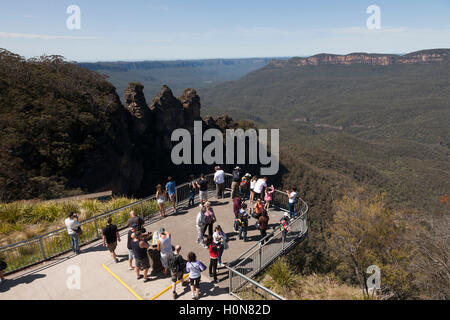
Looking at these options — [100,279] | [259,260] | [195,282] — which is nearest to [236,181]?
[259,260]

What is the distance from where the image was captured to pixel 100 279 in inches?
348

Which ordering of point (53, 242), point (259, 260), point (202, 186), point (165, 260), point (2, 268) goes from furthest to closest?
point (202, 186) → point (53, 242) → point (259, 260) → point (165, 260) → point (2, 268)

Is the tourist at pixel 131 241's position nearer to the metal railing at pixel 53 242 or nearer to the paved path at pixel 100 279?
the paved path at pixel 100 279

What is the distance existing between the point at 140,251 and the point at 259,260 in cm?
418

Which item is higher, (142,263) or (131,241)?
(131,241)

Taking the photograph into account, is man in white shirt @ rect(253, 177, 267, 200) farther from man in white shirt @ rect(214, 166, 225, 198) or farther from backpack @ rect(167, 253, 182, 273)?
backpack @ rect(167, 253, 182, 273)

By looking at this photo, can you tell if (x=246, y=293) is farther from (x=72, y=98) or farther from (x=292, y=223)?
(x=72, y=98)

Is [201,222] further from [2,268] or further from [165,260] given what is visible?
[2,268]

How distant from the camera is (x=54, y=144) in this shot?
30.0 metres

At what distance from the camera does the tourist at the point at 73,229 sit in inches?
377

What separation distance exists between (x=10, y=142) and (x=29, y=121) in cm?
458

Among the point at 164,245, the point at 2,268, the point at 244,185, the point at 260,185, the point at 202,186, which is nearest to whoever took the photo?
the point at 2,268

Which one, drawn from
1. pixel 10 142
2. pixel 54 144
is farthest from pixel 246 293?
pixel 54 144
